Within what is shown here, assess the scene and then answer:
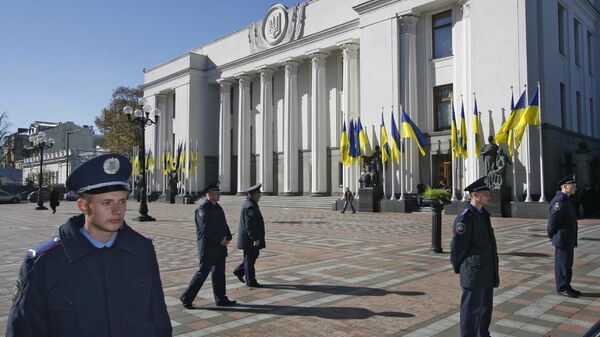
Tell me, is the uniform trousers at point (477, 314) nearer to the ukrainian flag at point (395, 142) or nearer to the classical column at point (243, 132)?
the ukrainian flag at point (395, 142)

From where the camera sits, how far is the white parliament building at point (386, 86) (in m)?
24.1

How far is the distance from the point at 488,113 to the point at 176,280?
69.3 ft

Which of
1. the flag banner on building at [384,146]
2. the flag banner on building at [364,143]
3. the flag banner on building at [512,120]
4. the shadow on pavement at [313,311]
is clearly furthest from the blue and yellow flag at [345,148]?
the shadow on pavement at [313,311]

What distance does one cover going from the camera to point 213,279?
21.2 feet

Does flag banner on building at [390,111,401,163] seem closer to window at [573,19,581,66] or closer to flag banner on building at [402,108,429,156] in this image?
flag banner on building at [402,108,429,156]

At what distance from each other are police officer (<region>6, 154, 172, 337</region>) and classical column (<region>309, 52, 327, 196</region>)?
105 feet

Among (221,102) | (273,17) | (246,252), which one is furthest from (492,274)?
(221,102)

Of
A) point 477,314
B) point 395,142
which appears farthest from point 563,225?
point 395,142

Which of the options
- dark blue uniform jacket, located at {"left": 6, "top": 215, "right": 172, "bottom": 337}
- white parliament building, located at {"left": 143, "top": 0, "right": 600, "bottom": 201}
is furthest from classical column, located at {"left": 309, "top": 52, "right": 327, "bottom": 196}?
dark blue uniform jacket, located at {"left": 6, "top": 215, "right": 172, "bottom": 337}

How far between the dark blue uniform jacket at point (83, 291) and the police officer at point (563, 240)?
6.58 meters

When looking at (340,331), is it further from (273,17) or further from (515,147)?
(273,17)

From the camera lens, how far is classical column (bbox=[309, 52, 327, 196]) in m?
34.6

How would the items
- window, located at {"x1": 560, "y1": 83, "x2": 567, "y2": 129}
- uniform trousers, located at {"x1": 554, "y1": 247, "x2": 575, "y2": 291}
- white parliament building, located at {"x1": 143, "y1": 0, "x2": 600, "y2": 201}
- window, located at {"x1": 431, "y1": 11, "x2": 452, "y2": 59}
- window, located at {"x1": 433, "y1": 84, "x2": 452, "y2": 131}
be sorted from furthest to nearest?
window, located at {"x1": 431, "y1": 11, "x2": 452, "y2": 59} < window, located at {"x1": 433, "y1": 84, "x2": 452, "y2": 131} < window, located at {"x1": 560, "y1": 83, "x2": 567, "y2": 129} < white parliament building, located at {"x1": 143, "y1": 0, "x2": 600, "y2": 201} < uniform trousers, located at {"x1": 554, "y1": 247, "x2": 575, "y2": 291}

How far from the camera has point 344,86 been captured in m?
32.8
